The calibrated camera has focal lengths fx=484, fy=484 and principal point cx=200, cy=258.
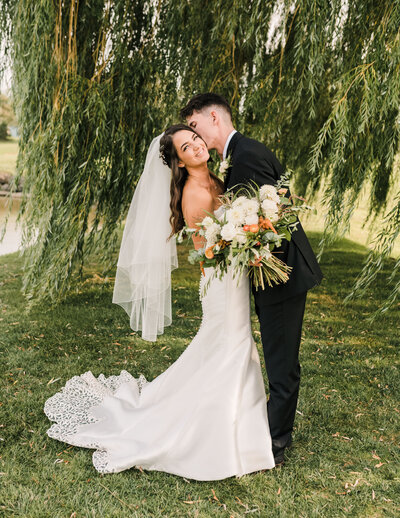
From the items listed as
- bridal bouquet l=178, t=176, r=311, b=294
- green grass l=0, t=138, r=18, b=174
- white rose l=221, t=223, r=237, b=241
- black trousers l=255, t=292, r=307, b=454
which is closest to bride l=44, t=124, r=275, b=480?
black trousers l=255, t=292, r=307, b=454

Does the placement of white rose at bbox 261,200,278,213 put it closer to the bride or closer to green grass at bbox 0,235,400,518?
the bride

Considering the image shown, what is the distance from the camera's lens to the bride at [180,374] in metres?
2.44

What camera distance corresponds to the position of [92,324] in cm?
460

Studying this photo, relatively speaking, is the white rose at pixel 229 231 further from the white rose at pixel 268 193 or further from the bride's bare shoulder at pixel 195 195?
the bride's bare shoulder at pixel 195 195

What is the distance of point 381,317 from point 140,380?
2.87 m

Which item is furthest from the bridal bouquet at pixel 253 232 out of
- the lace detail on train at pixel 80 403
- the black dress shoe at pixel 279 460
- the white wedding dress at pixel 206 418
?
the lace detail on train at pixel 80 403

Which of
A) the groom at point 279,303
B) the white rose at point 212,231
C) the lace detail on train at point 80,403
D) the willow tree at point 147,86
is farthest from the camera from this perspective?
the willow tree at point 147,86

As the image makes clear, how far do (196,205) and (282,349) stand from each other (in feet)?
2.79

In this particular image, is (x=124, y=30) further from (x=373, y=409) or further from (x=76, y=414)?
(x=373, y=409)

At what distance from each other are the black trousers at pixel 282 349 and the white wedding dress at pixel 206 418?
0.11 meters

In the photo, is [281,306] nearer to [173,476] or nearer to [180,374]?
[180,374]

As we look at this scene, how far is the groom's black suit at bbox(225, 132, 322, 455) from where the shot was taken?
2303 mm

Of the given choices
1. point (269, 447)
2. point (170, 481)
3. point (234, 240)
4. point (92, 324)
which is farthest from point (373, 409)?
point (92, 324)

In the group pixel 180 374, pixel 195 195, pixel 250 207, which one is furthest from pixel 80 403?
pixel 250 207
